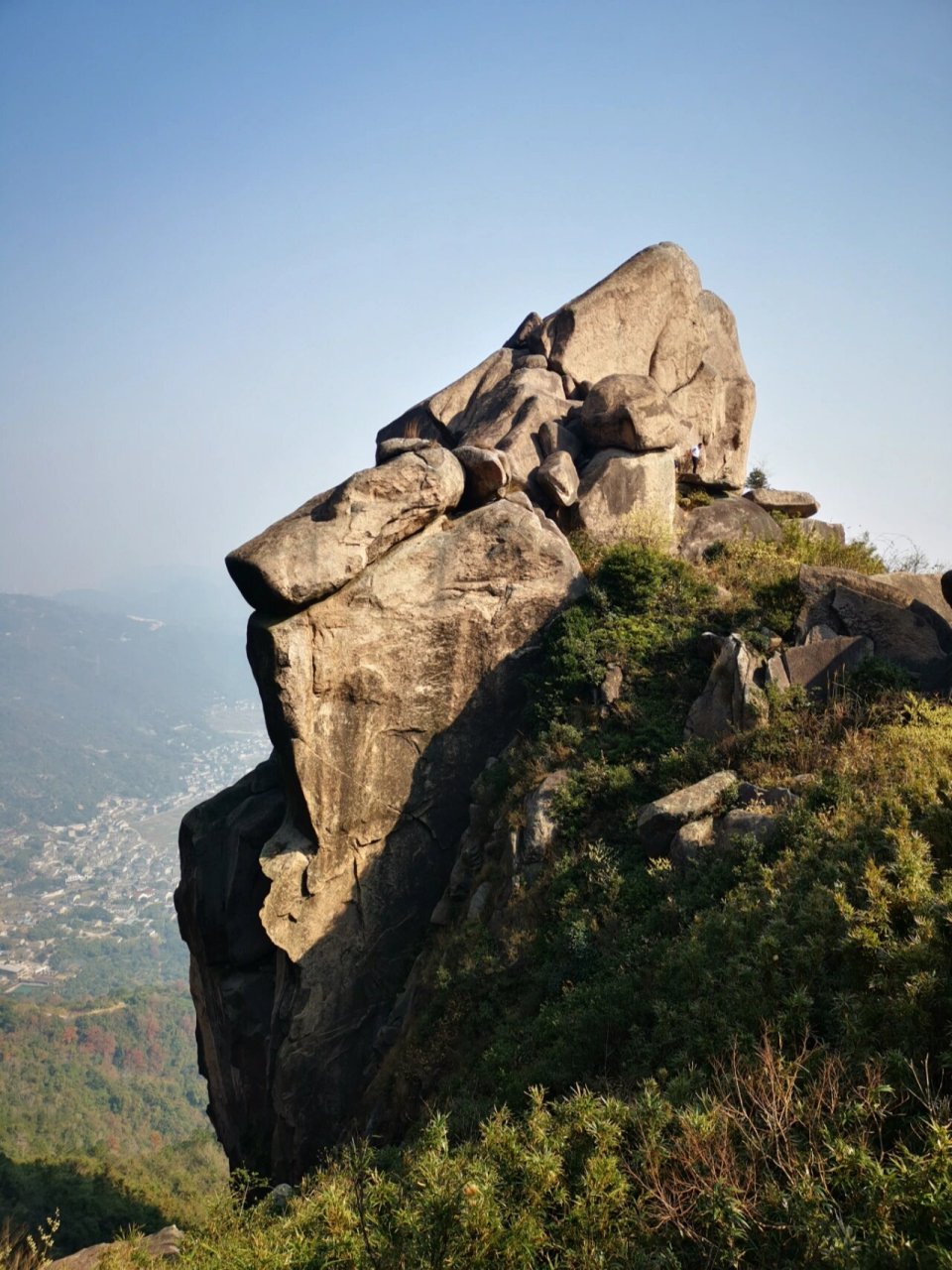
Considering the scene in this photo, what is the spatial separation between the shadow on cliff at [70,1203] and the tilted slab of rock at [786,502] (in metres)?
27.6

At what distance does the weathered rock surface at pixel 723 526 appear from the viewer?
20922 mm

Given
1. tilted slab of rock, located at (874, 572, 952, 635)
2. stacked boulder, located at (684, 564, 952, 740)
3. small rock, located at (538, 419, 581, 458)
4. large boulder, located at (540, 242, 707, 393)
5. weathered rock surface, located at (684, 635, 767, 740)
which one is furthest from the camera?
large boulder, located at (540, 242, 707, 393)

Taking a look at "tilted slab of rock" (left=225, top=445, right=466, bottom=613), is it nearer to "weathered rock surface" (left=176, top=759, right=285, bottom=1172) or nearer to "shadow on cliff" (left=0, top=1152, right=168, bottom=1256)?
"weathered rock surface" (left=176, top=759, right=285, bottom=1172)

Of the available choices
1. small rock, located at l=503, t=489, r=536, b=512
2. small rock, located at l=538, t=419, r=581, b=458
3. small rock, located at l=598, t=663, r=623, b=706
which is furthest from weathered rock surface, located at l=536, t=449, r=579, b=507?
small rock, located at l=598, t=663, r=623, b=706

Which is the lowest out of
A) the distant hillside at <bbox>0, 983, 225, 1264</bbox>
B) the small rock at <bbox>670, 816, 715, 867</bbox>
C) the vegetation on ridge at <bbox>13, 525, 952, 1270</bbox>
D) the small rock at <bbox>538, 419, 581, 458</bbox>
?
the distant hillside at <bbox>0, 983, 225, 1264</bbox>

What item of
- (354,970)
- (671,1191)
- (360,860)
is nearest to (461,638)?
(360,860)

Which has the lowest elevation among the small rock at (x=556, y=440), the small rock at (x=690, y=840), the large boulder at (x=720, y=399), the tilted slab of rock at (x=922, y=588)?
the small rock at (x=690, y=840)

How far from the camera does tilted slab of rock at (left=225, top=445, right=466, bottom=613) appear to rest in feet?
51.8

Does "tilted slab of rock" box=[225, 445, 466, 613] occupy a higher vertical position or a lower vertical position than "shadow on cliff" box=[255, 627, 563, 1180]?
higher

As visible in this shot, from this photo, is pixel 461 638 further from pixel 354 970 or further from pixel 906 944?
pixel 906 944

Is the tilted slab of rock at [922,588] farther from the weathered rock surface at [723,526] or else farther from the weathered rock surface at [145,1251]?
the weathered rock surface at [145,1251]

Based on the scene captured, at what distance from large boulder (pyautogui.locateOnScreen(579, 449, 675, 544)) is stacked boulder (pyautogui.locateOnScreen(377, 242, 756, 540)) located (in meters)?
0.03

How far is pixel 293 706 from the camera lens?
1571 cm

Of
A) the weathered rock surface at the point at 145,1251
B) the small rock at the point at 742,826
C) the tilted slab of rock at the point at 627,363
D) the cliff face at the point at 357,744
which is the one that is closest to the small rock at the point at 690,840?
the small rock at the point at 742,826
